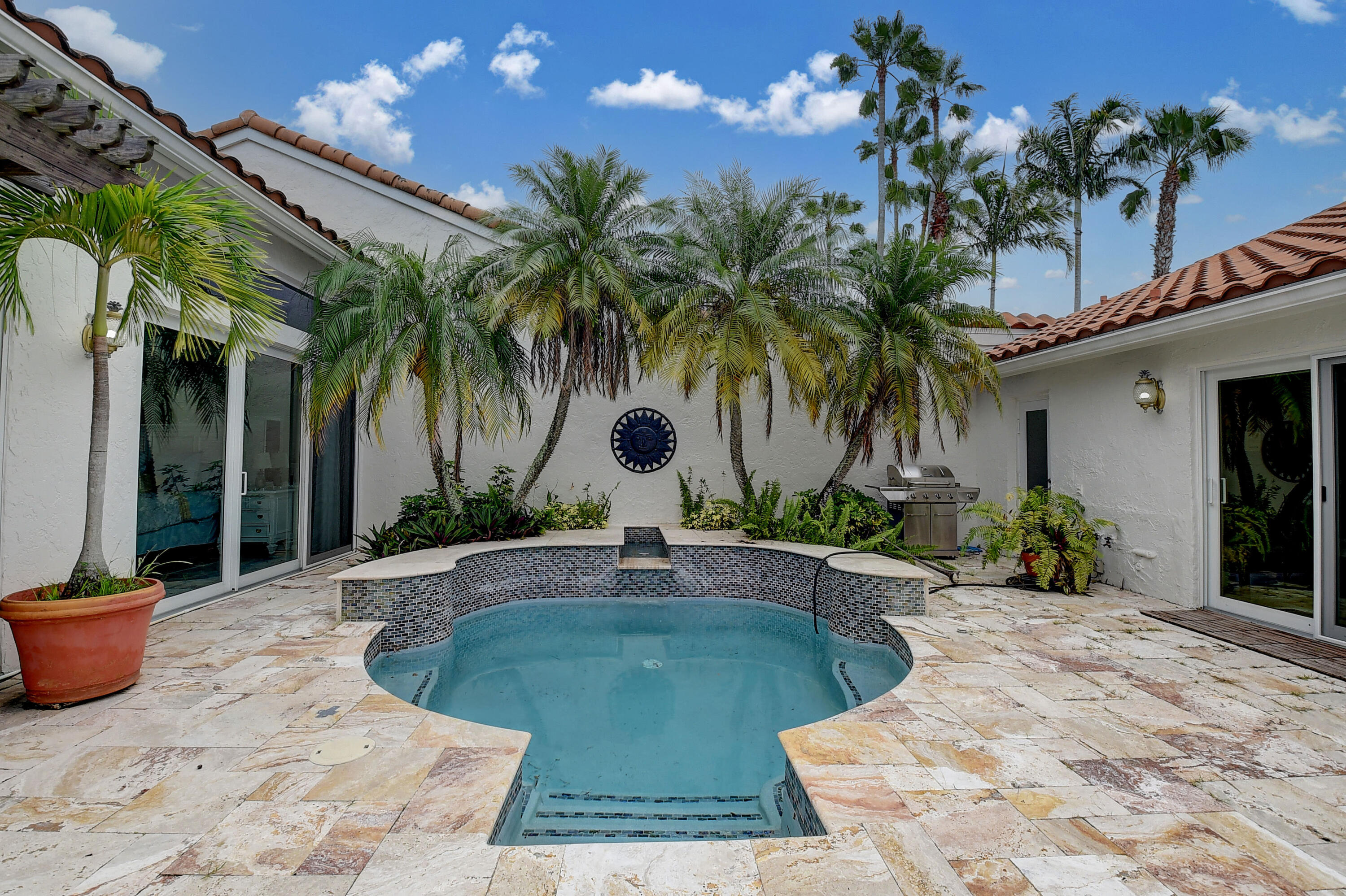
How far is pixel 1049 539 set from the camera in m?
7.82

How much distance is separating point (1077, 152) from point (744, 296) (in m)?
23.1

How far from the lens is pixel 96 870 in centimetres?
242

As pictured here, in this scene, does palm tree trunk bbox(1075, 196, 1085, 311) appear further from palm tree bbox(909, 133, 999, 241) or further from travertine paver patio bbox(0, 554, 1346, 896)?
travertine paver patio bbox(0, 554, 1346, 896)

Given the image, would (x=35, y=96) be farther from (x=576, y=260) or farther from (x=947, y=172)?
(x=947, y=172)

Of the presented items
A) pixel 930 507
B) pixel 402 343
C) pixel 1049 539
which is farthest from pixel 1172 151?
pixel 402 343

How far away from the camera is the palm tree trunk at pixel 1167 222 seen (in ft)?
74.4

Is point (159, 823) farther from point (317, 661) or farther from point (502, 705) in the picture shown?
point (502, 705)

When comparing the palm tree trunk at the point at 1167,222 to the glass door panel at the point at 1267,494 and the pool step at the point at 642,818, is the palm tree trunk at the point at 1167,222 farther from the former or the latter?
the pool step at the point at 642,818

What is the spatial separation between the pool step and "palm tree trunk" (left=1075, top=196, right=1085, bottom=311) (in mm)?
27642

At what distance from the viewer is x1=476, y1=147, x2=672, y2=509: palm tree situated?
880 cm

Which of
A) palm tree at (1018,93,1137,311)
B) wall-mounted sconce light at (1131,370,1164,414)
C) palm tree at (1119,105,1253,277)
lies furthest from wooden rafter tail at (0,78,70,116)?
palm tree at (1018,93,1137,311)

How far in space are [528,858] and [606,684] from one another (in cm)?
341

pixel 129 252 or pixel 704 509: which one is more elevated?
pixel 129 252

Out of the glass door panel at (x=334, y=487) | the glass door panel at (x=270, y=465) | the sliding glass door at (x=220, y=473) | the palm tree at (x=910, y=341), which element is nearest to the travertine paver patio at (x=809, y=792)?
the sliding glass door at (x=220, y=473)
